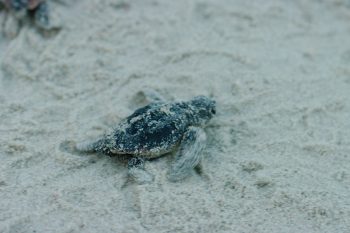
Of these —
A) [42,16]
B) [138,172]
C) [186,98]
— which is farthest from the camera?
[42,16]

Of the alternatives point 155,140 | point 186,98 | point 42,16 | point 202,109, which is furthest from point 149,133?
point 42,16

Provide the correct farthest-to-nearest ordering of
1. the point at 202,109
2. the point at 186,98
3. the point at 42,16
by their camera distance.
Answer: the point at 42,16
the point at 186,98
the point at 202,109

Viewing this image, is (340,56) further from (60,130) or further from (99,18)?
(60,130)

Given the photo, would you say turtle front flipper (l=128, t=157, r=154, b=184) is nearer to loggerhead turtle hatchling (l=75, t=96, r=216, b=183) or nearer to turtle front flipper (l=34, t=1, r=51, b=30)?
loggerhead turtle hatchling (l=75, t=96, r=216, b=183)

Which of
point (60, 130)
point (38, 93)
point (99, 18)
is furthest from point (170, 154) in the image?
point (99, 18)

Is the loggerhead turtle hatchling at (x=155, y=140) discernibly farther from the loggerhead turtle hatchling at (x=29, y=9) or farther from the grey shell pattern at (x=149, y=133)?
the loggerhead turtle hatchling at (x=29, y=9)

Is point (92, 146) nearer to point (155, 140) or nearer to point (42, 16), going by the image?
point (155, 140)
